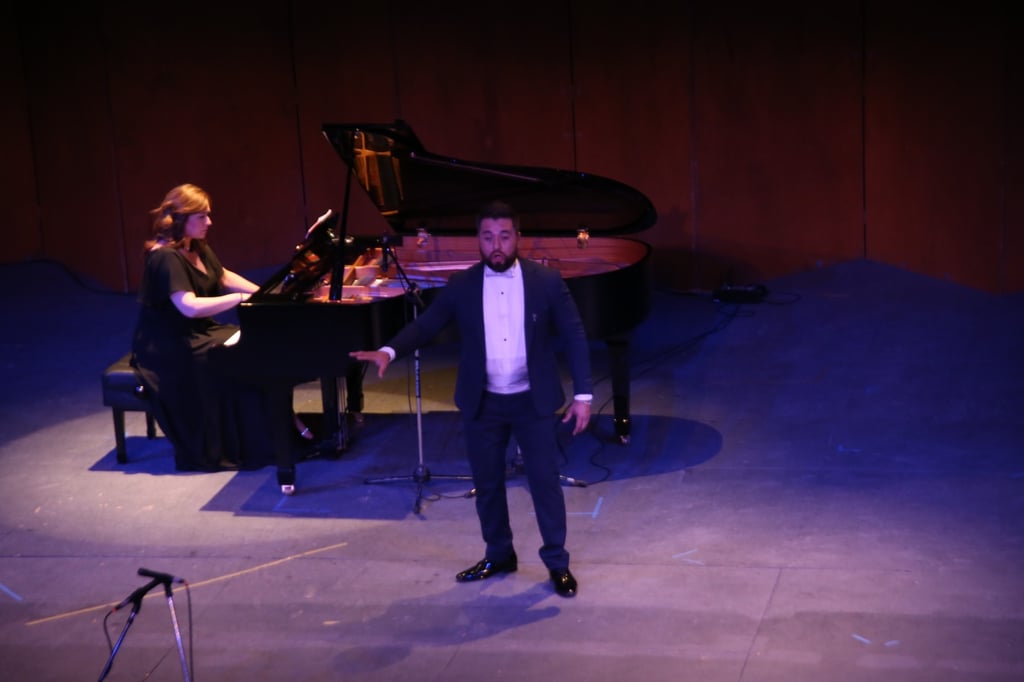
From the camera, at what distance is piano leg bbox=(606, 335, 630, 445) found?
6320mm

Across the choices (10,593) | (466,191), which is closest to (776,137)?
(466,191)

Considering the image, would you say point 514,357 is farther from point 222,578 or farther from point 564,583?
point 222,578

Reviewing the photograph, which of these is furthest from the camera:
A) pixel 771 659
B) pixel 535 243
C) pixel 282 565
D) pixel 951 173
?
pixel 951 173

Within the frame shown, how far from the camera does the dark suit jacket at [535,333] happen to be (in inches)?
183

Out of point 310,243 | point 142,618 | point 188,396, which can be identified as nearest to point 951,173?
point 310,243

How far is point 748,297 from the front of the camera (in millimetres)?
9445

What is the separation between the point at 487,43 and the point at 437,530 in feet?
18.3

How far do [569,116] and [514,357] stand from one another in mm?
5739

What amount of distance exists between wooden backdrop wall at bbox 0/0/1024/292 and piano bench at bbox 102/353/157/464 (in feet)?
14.5

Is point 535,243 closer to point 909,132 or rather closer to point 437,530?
point 437,530

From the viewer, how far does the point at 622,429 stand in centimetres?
645

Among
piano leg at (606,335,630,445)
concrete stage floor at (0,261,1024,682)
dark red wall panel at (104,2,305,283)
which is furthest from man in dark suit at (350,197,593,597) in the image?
dark red wall panel at (104,2,305,283)

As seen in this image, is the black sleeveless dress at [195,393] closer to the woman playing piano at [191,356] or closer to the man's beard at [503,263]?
the woman playing piano at [191,356]

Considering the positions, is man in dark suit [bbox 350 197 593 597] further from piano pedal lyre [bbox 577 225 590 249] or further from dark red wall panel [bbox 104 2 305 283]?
dark red wall panel [bbox 104 2 305 283]
